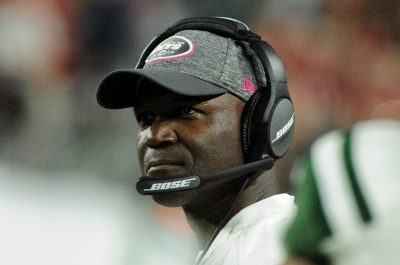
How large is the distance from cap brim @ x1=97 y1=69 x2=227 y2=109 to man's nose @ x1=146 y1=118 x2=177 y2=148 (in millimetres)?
70

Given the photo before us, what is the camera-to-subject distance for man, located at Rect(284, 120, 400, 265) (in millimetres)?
530

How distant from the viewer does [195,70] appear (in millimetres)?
1319

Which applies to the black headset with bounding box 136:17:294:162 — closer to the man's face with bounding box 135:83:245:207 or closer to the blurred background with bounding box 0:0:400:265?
the man's face with bounding box 135:83:245:207

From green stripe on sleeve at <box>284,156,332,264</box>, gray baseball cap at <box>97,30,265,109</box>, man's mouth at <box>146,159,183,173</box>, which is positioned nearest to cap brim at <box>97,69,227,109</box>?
gray baseball cap at <box>97,30,265,109</box>

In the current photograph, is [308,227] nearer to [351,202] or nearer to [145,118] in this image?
[351,202]

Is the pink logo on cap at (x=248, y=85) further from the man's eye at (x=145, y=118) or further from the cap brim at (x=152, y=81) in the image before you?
the man's eye at (x=145, y=118)

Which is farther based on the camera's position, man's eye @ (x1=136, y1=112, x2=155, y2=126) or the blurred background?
the blurred background

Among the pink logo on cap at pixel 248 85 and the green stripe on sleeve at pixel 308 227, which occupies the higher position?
the green stripe on sleeve at pixel 308 227

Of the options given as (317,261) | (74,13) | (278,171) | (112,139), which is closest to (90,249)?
(112,139)

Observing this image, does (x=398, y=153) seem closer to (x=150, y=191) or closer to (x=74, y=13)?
(x=150, y=191)

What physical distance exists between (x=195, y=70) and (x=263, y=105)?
131 mm

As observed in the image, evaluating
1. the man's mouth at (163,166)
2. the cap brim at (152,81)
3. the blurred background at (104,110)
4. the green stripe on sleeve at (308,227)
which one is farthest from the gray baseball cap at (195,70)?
the blurred background at (104,110)

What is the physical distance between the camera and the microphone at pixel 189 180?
49.8 inches

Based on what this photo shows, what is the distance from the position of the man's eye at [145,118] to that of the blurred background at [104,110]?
0.81 meters
